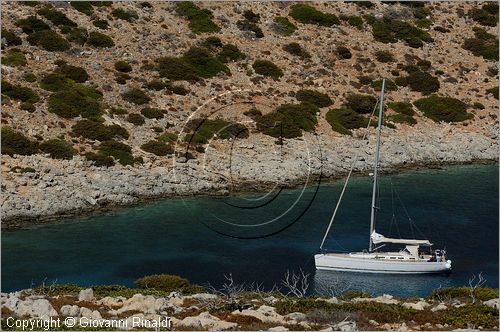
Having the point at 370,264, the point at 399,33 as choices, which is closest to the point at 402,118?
the point at 399,33

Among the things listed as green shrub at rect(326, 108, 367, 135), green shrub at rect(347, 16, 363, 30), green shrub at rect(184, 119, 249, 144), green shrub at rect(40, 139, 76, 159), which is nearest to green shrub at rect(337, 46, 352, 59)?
green shrub at rect(347, 16, 363, 30)

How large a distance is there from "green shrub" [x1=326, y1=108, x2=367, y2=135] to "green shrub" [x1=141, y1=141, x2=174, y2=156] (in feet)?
65.8

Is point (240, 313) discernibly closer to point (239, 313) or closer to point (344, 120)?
point (239, 313)

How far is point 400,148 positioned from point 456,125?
1165cm

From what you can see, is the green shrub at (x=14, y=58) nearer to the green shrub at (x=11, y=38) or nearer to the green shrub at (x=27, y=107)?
the green shrub at (x=11, y=38)

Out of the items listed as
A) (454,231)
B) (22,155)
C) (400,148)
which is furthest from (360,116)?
(22,155)

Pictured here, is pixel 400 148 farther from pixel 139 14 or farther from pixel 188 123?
pixel 139 14

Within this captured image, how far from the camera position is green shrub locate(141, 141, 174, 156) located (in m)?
70.2

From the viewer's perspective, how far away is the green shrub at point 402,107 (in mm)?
87688

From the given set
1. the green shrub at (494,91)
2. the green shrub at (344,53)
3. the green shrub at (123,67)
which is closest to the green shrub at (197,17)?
the green shrub at (123,67)

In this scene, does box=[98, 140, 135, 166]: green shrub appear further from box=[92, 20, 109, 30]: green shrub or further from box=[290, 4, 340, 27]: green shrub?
box=[290, 4, 340, 27]: green shrub

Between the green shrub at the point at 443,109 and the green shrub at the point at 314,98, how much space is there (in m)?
11.6

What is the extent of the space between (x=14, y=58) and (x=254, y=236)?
39.0 m

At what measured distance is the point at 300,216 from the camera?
59281 millimetres
